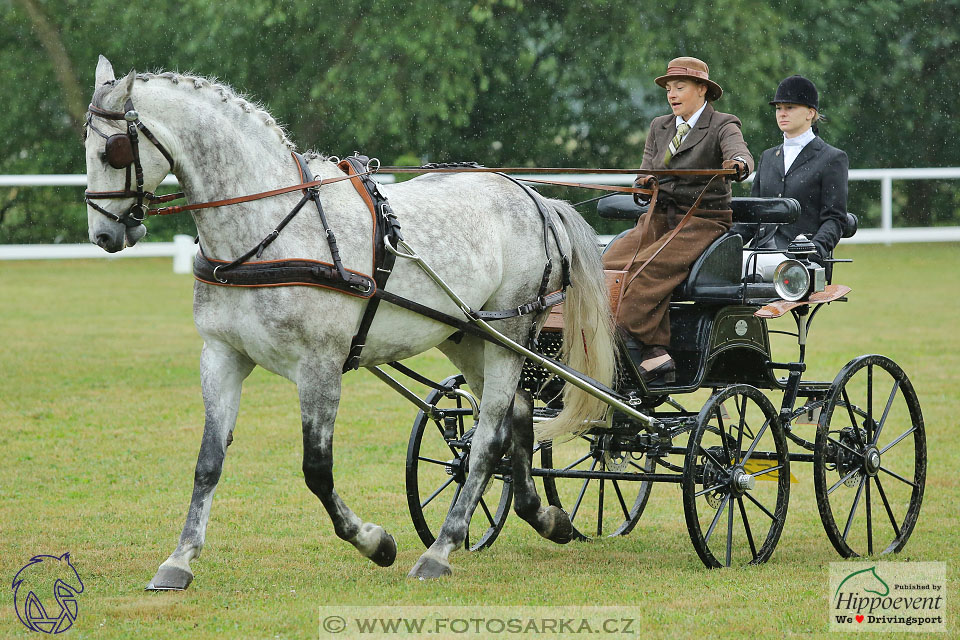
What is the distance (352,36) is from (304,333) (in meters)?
19.7

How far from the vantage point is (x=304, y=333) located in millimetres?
4941

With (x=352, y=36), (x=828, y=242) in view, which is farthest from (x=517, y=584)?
(x=352, y=36)

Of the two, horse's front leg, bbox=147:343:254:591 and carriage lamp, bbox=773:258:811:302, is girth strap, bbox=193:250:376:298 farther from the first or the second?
carriage lamp, bbox=773:258:811:302

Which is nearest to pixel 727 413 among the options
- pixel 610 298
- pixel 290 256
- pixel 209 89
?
pixel 610 298

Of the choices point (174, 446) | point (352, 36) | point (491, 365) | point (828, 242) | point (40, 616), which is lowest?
point (174, 446)

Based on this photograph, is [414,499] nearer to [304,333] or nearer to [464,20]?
[304,333]

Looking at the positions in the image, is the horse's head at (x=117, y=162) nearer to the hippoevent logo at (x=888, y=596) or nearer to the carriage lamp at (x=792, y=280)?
the carriage lamp at (x=792, y=280)

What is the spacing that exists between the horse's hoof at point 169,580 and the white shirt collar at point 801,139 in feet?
12.0

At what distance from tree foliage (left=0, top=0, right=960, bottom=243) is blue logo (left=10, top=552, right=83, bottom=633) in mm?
17450

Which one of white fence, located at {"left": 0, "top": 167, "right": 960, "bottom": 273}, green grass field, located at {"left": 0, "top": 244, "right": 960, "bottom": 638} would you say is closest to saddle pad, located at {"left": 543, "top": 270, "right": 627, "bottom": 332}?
green grass field, located at {"left": 0, "top": 244, "right": 960, "bottom": 638}

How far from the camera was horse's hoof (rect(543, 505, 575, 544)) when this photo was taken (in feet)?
19.7

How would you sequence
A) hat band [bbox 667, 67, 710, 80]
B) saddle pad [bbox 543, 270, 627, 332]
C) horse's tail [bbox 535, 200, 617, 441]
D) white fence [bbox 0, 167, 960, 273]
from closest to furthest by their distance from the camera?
horse's tail [bbox 535, 200, 617, 441], saddle pad [bbox 543, 270, 627, 332], hat band [bbox 667, 67, 710, 80], white fence [bbox 0, 167, 960, 273]

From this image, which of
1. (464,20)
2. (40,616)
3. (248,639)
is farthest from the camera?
(464,20)

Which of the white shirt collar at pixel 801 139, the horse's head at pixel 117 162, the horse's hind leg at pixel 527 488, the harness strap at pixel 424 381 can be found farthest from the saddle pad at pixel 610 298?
the horse's head at pixel 117 162
